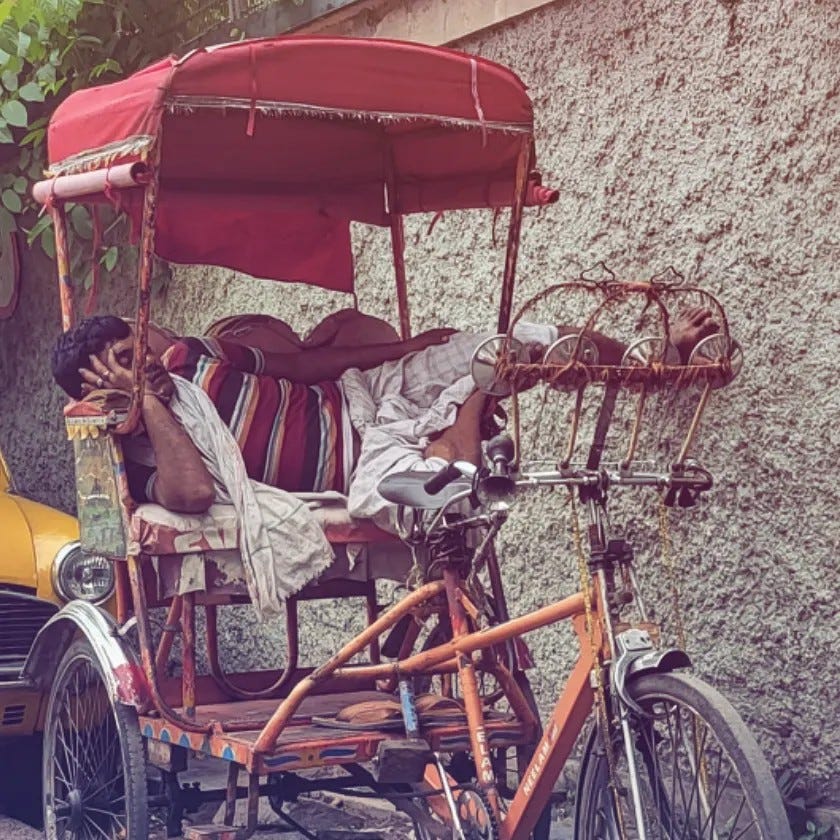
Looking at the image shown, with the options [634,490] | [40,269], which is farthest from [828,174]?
[40,269]

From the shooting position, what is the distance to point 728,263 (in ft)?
15.1

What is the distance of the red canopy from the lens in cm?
377

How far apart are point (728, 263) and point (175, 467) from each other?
5.66 feet

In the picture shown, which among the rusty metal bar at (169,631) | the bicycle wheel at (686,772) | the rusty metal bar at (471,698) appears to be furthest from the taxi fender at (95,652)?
the bicycle wheel at (686,772)

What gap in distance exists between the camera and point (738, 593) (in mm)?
4543

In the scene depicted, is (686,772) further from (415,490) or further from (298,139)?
(298,139)

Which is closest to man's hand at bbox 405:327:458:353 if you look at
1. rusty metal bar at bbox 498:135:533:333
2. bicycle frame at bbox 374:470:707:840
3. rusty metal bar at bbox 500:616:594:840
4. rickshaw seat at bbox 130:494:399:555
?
rusty metal bar at bbox 498:135:533:333

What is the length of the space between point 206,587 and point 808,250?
1.89 meters

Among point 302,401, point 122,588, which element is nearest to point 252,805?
point 122,588

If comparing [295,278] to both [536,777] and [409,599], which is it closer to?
[409,599]

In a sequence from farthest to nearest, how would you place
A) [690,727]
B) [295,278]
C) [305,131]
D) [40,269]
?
1. [40,269]
2. [295,278]
3. [305,131]
4. [690,727]

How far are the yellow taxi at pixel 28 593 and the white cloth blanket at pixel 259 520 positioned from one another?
1411 millimetres

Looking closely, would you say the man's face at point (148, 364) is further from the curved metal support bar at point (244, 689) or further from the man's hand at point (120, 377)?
the curved metal support bar at point (244, 689)

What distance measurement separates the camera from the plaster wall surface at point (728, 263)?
430 centimetres
